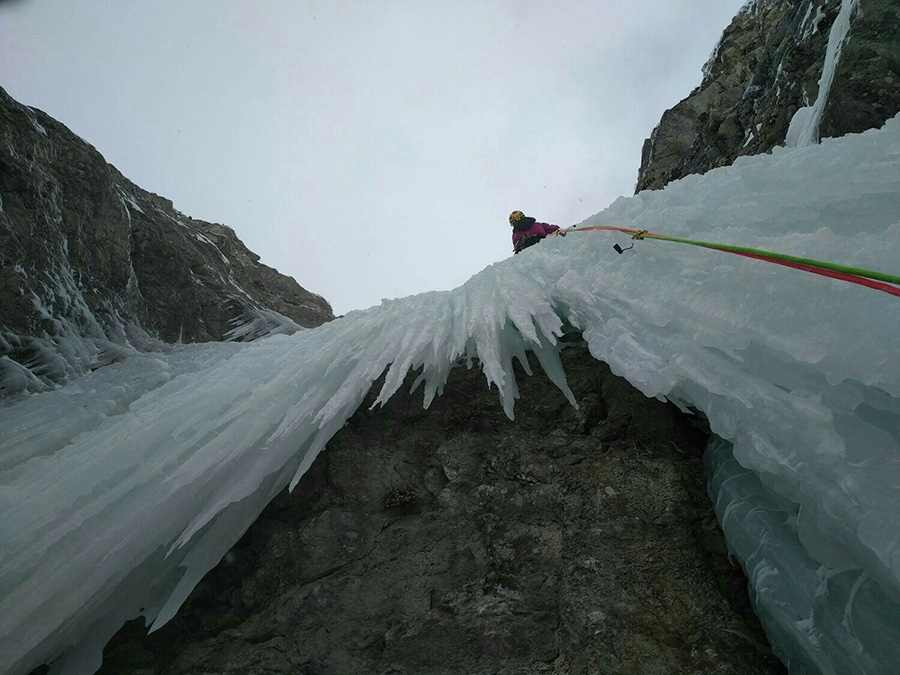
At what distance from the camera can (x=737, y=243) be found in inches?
91.7

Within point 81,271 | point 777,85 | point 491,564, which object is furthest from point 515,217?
point 491,564

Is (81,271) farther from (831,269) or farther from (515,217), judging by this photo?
(831,269)

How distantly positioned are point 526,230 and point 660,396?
5388mm

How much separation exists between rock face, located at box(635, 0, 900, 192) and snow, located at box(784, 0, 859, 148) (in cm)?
6

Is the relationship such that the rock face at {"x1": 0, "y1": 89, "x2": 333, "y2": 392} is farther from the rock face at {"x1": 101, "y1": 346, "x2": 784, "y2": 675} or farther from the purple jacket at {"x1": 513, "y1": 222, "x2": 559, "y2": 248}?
the purple jacket at {"x1": 513, "y1": 222, "x2": 559, "y2": 248}

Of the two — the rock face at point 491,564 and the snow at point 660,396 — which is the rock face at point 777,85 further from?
the rock face at point 491,564

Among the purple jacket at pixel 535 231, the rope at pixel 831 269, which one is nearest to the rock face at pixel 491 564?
the rope at pixel 831 269

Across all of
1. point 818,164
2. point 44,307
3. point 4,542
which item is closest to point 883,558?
point 818,164

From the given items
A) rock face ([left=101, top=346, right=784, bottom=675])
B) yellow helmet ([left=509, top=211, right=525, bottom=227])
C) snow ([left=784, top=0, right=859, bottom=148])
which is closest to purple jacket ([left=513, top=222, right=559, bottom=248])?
yellow helmet ([left=509, top=211, right=525, bottom=227])

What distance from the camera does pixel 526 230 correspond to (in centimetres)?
742

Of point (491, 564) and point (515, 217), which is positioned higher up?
point (515, 217)

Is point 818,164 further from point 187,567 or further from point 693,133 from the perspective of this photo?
point 693,133

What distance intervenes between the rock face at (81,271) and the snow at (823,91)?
6732 millimetres

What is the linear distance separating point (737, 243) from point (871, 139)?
95cm
